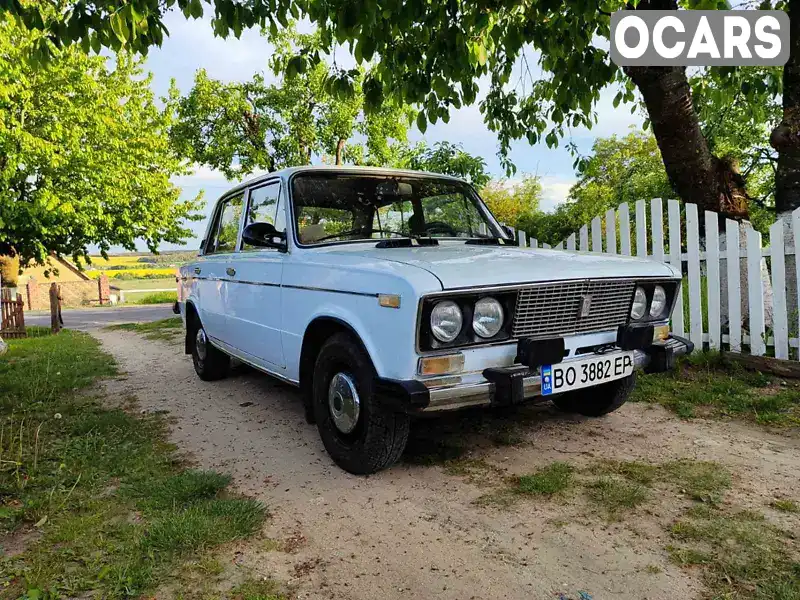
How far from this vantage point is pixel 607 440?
12.5 feet

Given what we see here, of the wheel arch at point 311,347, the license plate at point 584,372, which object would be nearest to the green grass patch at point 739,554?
the license plate at point 584,372

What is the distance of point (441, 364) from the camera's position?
2.80 m

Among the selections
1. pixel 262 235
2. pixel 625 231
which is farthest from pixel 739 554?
pixel 625 231

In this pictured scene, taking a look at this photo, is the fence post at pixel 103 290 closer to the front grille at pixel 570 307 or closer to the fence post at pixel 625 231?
the fence post at pixel 625 231

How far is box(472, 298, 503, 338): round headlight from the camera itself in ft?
9.53

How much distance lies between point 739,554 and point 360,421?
74.8 inches

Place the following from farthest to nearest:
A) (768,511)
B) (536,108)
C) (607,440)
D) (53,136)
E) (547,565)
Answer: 1. (53,136)
2. (536,108)
3. (607,440)
4. (768,511)
5. (547,565)

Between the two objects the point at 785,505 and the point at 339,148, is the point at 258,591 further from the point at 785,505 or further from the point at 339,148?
the point at 339,148

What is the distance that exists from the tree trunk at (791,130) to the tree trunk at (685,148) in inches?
15.1

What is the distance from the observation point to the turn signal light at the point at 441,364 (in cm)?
277

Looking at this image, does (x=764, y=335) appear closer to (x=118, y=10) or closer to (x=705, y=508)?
(x=705, y=508)

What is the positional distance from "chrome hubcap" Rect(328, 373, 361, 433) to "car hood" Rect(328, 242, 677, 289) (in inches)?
29.5

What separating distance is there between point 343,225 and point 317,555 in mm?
2314

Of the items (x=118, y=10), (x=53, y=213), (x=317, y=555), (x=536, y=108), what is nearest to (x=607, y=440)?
(x=317, y=555)
